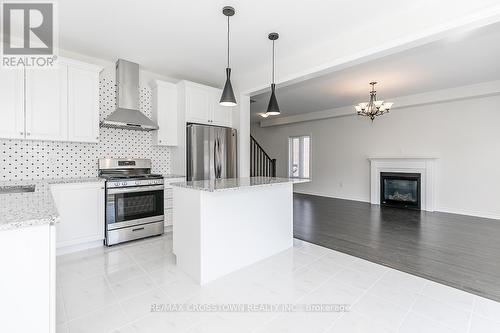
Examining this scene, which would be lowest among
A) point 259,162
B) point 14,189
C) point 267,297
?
point 267,297

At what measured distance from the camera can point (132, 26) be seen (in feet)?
9.14

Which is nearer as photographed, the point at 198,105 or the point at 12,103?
the point at 12,103

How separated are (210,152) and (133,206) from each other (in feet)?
4.79

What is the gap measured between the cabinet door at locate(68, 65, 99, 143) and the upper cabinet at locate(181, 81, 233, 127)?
130 cm

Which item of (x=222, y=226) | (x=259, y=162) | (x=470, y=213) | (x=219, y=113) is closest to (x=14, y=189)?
(x=222, y=226)

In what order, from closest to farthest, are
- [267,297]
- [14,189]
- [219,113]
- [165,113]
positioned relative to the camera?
[267,297] < [14,189] < [165,113] < [219,113]

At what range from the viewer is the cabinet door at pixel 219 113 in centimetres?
445

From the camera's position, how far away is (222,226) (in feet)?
8.14

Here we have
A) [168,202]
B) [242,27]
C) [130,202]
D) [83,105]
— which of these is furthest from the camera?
[168,202]

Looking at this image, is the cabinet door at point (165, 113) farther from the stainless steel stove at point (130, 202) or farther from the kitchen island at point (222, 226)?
the kitchen island at point (222, 226)

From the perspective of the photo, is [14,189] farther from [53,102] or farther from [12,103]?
[53,102]

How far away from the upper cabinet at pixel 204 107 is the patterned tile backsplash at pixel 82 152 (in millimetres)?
752

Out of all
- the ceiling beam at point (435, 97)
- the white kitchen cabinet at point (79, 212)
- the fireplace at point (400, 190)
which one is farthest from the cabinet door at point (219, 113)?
the fireplace at point (400, 190)

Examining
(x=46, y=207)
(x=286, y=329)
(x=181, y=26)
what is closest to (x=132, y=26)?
(x=181, y=26)
